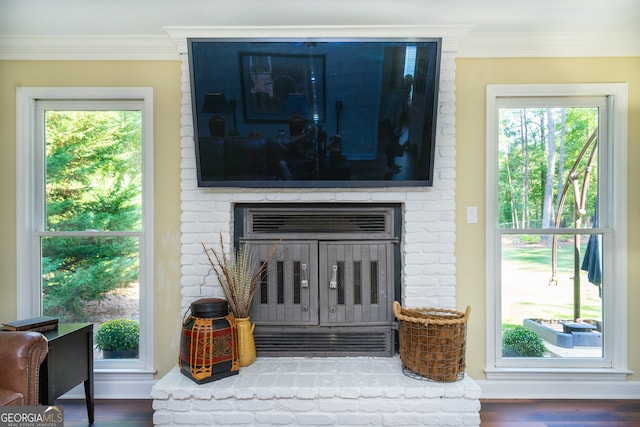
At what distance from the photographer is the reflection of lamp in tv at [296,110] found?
2.38 m

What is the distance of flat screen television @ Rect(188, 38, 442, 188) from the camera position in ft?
7.64

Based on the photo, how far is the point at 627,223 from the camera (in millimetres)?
2623

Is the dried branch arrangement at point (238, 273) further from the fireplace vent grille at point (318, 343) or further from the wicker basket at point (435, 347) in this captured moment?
the wicker basket at point (435, 347)

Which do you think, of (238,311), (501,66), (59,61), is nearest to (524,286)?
(501,66)

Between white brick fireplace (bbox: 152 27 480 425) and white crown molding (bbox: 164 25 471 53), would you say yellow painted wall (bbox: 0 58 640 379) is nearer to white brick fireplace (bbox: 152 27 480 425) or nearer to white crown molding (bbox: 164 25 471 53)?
white brick fireplace (bbox: 152 27 480 425)

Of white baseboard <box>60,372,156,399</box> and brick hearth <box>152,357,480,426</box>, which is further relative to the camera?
white baseboard <box>60,372,156,399</box>

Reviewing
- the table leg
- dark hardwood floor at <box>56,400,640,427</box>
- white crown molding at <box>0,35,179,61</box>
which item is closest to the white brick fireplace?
white crown molding at <box>0,35,179,61</box>

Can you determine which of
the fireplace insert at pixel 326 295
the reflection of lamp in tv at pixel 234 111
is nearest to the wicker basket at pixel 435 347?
the fireplace insert at pixel 326 295

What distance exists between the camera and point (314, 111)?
2.40m

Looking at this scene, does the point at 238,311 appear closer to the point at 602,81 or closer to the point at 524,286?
the point at 524,286

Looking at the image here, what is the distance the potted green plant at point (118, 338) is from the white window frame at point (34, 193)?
52mm

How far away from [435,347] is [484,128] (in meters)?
1.40

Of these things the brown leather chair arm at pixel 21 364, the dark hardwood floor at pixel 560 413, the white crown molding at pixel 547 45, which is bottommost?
the dark hardwood floor at pixel 560 413

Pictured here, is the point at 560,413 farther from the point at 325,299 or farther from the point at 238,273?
the point at 238,273
